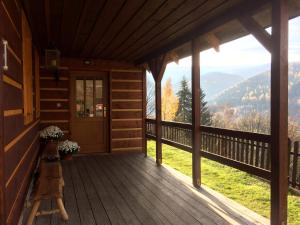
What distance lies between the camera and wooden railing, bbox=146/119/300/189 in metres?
3.43

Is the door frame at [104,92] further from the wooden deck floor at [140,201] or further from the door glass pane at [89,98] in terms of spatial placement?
the wooden deck floor at [140,201]

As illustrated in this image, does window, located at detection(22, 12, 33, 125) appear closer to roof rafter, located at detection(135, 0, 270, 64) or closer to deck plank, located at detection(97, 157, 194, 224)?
deck plank, located at detection(97, 157, 194, 224)

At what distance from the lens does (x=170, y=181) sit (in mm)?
5027

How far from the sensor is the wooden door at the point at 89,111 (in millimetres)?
7582

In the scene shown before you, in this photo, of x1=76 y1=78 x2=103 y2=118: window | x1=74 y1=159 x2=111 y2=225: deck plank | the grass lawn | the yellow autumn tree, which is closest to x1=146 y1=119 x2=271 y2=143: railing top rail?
the grass lawn

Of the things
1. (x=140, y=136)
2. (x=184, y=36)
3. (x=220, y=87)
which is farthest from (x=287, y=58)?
(x=220, y=87)

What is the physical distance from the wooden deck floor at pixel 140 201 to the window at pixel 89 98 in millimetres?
2075

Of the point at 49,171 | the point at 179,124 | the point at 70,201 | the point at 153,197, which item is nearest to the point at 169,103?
the point at 179,124

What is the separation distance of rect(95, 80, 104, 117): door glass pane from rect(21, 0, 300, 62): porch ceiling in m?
1.83

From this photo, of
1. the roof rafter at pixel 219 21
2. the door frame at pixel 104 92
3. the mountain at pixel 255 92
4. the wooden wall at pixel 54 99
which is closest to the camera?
the roof rafter at pixel 219 21

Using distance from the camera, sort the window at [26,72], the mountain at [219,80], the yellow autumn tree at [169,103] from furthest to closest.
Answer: the mountain at [219,80]
the yellow autumn tree at [169,103]
the window at [26,72]

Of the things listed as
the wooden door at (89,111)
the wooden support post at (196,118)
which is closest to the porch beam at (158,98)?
the wooden door at (89,111)

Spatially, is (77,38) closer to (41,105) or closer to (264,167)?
(41,105)

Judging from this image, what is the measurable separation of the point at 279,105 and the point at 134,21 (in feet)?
7.54
